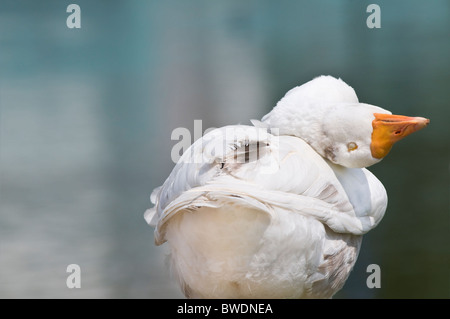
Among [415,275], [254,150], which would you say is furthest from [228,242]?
[415,275]

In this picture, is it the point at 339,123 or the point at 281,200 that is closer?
the point at 281,200

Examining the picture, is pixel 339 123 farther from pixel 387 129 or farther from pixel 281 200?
pixel 281 200

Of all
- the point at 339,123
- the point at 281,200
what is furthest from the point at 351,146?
the point at 281,200

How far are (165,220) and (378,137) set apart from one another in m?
0.38

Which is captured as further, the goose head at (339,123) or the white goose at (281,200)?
the goose head at (339,123)

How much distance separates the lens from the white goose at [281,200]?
116cm

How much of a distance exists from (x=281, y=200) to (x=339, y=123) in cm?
21

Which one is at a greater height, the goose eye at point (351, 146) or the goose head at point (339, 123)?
the goose head at point (339, 123)

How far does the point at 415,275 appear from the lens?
2275mm

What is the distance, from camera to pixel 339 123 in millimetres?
1292

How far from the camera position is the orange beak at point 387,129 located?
4.08 feet

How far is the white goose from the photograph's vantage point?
1156 mm

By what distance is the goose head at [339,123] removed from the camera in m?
1.26

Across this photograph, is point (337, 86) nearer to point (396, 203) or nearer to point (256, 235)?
point (256, 235)
